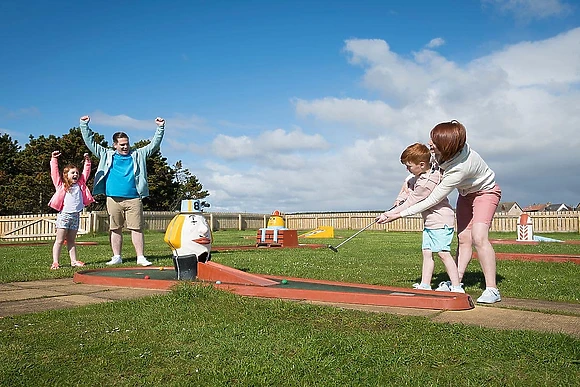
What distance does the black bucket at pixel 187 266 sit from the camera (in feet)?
20.7

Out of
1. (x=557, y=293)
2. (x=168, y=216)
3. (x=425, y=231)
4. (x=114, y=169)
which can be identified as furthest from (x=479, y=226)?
(x=168, y=216)

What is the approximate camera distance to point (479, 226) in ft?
17.9

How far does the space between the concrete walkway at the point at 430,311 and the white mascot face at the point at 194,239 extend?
0.72m

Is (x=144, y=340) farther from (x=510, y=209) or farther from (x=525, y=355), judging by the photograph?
(x=510, y=209)

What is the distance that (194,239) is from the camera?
6.37 m

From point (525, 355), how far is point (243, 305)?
2.15 meters

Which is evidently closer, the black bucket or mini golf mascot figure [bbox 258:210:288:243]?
the black bucket

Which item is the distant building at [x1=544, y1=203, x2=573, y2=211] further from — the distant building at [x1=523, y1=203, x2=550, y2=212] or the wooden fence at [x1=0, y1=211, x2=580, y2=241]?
the wooden fence at [x1=0, y1=211, x2=580, y2=241]

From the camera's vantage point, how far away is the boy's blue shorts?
5.63 meters

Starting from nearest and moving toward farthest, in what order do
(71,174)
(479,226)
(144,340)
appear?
(144,340), (479,226), (71,174)

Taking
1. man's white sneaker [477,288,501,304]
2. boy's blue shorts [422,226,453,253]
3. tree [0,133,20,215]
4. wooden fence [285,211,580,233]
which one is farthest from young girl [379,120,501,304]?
tree [0,133,20,215]

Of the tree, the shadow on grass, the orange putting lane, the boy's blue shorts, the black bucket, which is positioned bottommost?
the shadow on grass

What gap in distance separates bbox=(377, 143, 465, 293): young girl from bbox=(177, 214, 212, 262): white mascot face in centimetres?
203

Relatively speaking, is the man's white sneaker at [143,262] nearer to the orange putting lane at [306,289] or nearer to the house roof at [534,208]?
the orange putting lane at [306,289]
